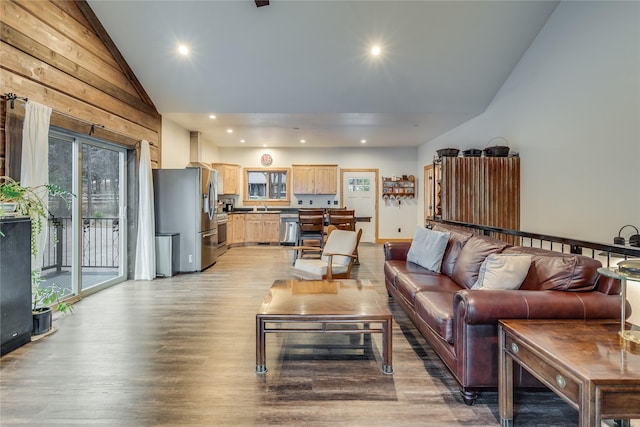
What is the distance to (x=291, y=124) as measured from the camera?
633cm

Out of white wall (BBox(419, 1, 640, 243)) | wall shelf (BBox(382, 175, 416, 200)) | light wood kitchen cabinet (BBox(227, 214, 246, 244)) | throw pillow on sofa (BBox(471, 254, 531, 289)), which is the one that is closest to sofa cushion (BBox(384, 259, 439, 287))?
throw pillow on sofa (BBox(471, 254, 531, 289))

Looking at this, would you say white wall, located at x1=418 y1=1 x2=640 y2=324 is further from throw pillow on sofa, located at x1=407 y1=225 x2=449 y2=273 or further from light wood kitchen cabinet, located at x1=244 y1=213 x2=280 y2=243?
light wood kitchen cabinet, located at x1=244 y1=213 x2=280 y2=243

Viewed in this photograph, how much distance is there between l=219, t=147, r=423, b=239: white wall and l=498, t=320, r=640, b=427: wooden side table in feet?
24.6

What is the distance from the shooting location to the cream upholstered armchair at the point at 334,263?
3.74 meters

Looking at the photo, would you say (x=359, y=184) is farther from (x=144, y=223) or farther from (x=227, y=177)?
(x=144, y=223)

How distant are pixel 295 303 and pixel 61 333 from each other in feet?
7.67

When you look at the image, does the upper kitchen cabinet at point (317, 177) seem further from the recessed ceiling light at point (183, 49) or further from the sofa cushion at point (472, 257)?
the sofa cushion at point (472, 257)

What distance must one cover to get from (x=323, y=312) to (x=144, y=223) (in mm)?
3890

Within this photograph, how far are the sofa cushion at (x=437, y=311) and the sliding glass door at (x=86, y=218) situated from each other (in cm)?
370

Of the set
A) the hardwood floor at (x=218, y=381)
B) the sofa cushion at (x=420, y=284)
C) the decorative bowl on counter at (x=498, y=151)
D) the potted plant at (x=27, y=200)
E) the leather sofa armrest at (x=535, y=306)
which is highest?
the decorative bowl on counter at (x=498, y=151)

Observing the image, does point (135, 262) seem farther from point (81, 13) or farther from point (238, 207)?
point (238, 207)

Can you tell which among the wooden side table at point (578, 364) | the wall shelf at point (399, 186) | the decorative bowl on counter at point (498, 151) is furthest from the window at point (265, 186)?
the wooden side table at point (578, 364)

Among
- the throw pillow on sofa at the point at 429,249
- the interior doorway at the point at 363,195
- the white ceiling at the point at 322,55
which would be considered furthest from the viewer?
the interior doorway at the point at 363,195

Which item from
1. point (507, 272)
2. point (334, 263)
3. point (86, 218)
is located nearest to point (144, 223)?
point (86, 218)
